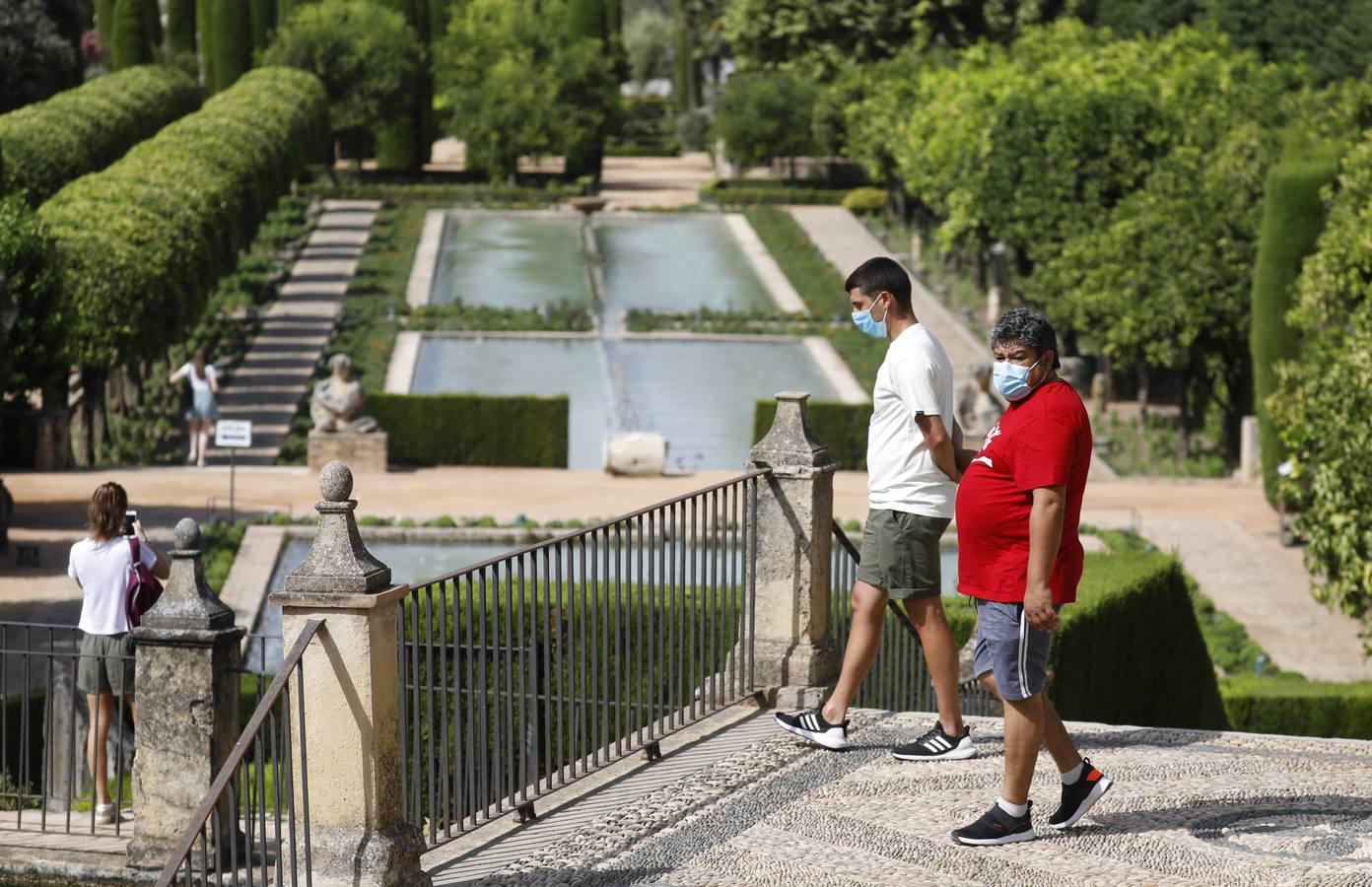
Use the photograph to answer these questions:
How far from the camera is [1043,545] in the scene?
6.80m

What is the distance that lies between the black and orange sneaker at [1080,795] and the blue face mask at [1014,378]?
146 cm

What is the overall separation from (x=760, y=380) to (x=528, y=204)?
1098 inches

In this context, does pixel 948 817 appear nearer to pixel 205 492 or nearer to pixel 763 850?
pixel 763 850

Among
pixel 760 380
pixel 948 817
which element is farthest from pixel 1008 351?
pixel 760 380

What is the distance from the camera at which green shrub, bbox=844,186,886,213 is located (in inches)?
2426

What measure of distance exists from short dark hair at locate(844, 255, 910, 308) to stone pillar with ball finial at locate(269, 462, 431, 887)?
2409 mm

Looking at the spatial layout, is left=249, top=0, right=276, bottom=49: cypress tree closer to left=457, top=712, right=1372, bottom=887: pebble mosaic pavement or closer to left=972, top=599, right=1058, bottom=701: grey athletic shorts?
left=457, top=712, right=1372, bottom=887: pebble mosaic pavement

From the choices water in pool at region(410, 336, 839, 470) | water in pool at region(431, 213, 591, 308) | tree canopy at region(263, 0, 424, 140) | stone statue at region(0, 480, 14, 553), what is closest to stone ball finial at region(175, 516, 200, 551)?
stone statue at region(0, 480, 14, 553)

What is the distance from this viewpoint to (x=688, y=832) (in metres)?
7.52

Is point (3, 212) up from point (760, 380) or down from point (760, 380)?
up

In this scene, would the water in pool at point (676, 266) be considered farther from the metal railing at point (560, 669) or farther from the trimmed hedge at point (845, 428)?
the metal railing at point (560, 669)

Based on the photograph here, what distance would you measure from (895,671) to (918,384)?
14.0 feet

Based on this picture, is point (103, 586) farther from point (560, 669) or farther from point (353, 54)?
point (353, 54)

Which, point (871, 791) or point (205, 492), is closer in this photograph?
point (871, 791)
